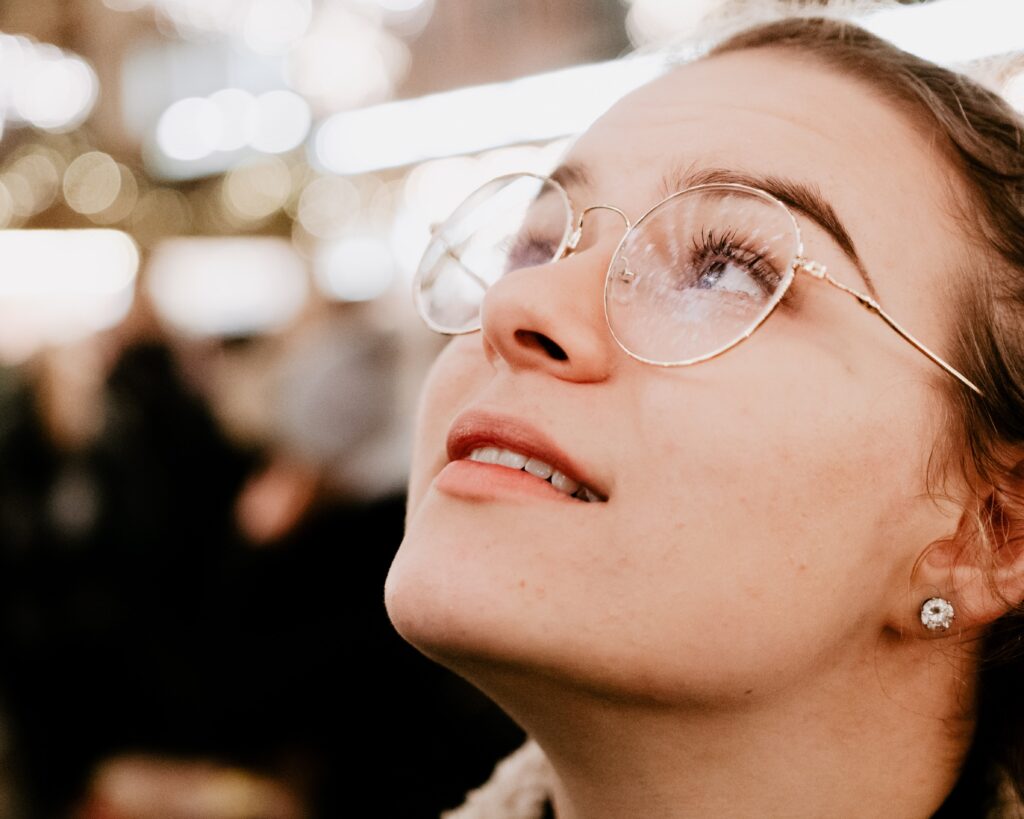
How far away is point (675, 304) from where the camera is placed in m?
0.94

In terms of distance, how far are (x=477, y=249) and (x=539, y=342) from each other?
0.41 meters

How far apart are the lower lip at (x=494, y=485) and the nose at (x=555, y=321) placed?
111 mm

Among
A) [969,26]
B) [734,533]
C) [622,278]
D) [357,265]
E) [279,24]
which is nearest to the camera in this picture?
[734,533]

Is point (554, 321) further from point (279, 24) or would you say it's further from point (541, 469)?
point (279, 24)

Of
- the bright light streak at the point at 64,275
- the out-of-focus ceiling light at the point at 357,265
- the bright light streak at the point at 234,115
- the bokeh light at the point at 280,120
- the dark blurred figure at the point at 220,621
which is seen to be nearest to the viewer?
the dark blurred figure at the point at 220,621

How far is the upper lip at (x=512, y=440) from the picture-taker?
870mm

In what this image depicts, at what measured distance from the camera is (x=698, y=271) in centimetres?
95

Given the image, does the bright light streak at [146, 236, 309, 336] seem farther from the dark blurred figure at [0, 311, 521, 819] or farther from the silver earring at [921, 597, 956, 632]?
the silver earring at [921, 597, 956, 632]

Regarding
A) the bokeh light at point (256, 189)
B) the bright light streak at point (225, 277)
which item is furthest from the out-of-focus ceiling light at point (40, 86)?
the bright light streak at point (225, 277)

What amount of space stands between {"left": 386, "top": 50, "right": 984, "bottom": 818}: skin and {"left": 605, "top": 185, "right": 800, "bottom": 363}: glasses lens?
0.9 inches

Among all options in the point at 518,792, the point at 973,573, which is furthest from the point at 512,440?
the point at 518,792

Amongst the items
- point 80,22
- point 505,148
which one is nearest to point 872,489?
point 505,148

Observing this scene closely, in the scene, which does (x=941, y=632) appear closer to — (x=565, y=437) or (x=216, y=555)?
(x=565, y=437)

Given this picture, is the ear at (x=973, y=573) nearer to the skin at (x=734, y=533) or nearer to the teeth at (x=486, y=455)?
the skin at (x=734, y=533)
